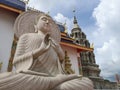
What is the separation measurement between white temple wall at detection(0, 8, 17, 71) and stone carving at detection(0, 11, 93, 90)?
3000 mm

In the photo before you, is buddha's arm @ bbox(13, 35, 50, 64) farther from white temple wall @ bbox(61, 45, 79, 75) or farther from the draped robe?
white temple wall @ bbox(61, 45, 79, 75)

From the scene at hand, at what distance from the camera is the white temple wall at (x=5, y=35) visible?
5816 mm

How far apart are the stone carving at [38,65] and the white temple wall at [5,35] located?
3.00 meters

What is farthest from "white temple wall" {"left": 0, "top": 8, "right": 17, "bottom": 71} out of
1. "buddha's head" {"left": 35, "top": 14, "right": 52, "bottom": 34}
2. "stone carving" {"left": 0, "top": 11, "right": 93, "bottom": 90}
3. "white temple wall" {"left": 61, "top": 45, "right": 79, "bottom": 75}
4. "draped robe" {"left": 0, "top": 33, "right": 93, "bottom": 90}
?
"draped robe" {"left": 0, "top": 33, "right": 93, "bottom": 90}

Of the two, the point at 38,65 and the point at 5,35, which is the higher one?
the point at 5,35

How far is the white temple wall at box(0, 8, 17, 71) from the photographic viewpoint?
5.82 metres

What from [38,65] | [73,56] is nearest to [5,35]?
[73,56]

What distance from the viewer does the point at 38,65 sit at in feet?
8.29

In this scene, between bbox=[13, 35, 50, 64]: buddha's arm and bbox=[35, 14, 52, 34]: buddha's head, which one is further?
bbox=[35, 14, 52, 34]: buddha's head

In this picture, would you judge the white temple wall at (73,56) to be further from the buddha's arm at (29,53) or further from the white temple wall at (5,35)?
the buddha's arm at (29,53)

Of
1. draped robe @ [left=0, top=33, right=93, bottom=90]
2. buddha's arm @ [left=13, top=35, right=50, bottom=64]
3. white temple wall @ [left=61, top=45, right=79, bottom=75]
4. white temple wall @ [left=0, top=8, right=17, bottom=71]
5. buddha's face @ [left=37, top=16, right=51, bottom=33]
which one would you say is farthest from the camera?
white temple wall @ [left=61, top=45, right=79, bottom=75]

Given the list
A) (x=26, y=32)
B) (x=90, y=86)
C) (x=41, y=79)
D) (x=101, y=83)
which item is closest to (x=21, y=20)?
(x=26, y=32)

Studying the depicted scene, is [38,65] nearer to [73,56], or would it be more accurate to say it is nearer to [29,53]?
[29,53]

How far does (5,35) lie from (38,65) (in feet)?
13.3
